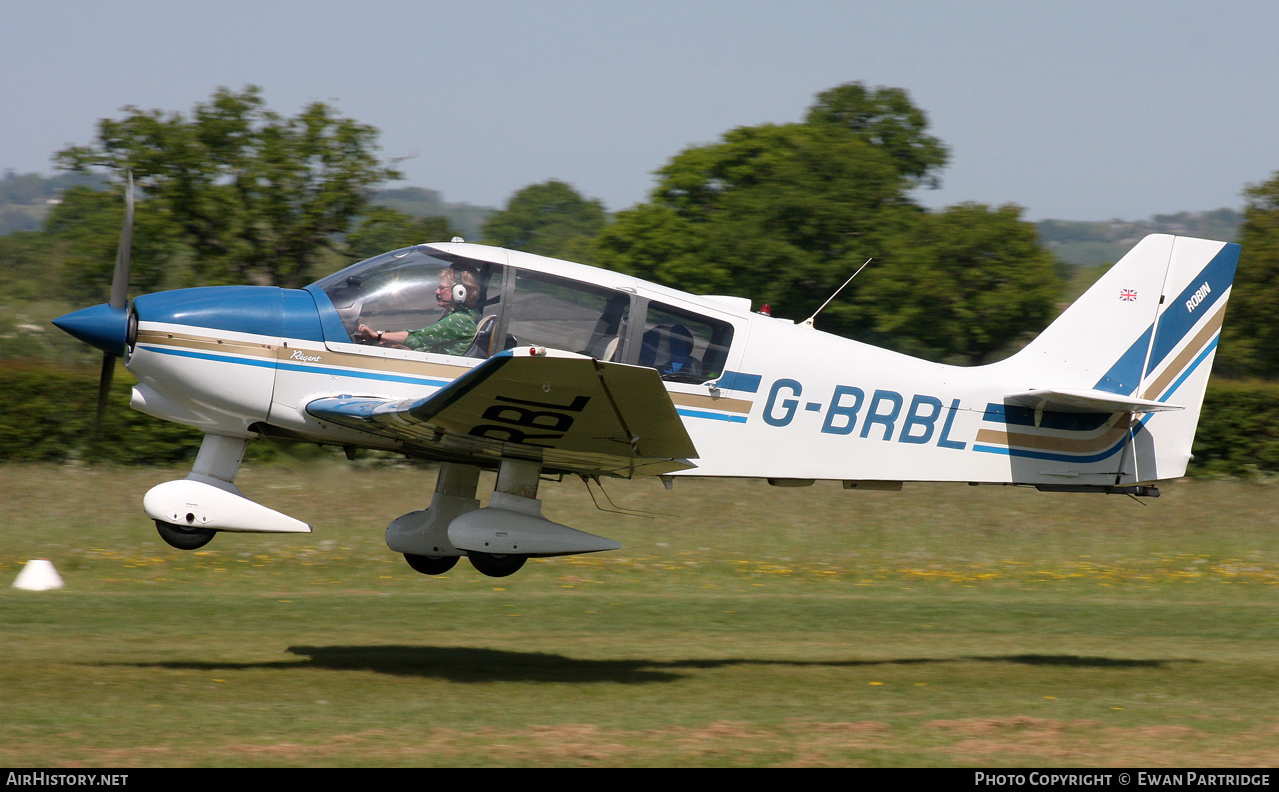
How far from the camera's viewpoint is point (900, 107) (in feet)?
152

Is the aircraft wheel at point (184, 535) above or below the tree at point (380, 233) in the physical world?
below

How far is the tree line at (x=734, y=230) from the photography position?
21766mm

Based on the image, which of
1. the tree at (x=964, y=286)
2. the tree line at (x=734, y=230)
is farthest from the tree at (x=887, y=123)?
the tree at (x=964, y=286)

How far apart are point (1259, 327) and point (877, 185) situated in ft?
42.8

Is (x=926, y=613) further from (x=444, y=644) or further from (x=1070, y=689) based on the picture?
(x=444, y=644)

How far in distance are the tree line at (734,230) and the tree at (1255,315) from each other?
0.04m

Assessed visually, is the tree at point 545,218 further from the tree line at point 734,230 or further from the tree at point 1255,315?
the tree at point 1255,315

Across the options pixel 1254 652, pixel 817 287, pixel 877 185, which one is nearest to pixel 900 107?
pixel 877 185

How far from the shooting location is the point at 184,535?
7750mm

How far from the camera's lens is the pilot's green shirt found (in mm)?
7781

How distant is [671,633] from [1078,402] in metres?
4.36

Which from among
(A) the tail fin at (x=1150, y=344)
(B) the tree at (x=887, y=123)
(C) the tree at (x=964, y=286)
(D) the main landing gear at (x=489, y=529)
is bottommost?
(D) the main landing gear at (x=489, y=529)

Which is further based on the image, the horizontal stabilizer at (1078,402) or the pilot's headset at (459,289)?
the horizontal stabilizer at (1078,402)

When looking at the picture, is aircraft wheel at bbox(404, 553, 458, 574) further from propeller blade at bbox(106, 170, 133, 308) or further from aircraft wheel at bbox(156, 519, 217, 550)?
propeller blade at bbox(106, 170, 133, 308)
